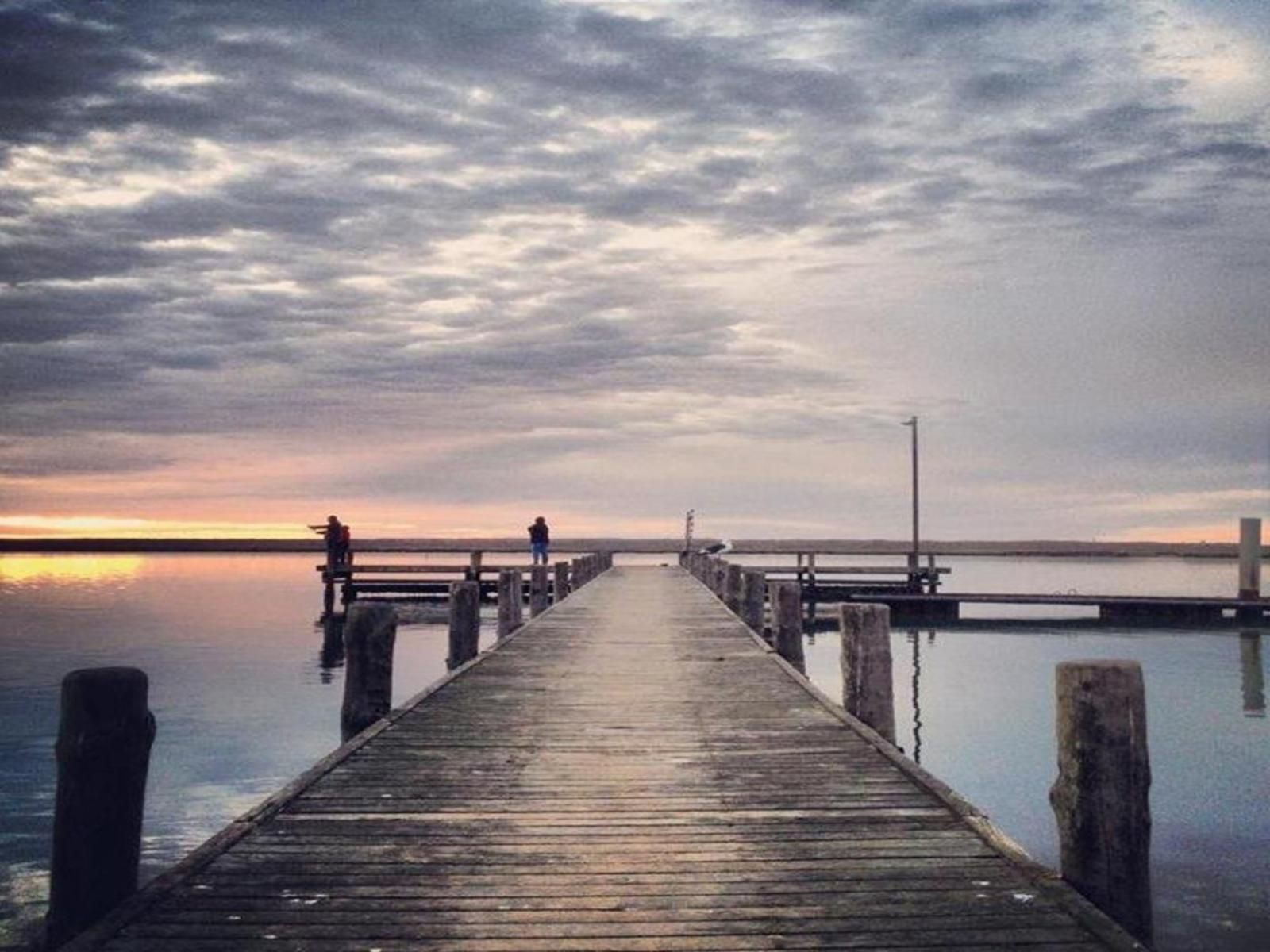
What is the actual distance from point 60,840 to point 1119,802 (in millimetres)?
4649

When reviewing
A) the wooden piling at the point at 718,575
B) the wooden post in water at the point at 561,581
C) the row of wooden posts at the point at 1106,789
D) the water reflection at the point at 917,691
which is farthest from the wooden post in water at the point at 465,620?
the row of wooden posts at the point at 1106,789

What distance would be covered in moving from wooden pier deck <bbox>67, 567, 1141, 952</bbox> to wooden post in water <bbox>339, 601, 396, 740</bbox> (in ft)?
1.06

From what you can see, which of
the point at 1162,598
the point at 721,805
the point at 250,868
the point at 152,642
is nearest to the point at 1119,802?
the point at 721,805

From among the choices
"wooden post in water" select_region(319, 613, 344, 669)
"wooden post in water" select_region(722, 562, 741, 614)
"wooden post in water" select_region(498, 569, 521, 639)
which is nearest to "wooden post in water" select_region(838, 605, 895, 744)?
"wooden post in water" select_region(722, 562, 741, 614)

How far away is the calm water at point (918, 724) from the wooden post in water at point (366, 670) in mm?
3420

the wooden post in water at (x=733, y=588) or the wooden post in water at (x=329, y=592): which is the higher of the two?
the wooden post in water at (x=733, y=588)

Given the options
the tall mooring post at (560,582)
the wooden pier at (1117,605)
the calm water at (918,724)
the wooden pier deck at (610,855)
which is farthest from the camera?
the wooden pier at (1117,605)

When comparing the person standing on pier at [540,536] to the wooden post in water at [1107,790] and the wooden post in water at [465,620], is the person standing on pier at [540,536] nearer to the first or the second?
the wooden post in water at [465,620]

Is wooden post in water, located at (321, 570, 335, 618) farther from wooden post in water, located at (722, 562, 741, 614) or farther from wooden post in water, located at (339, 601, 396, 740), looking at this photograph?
wooden post in water, located at (339, 601, 396, 740)

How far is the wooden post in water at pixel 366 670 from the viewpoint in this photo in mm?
9039

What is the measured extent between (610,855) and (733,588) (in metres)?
14.9

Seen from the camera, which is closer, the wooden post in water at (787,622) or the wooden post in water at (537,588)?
the wooden post in water at (787,622)

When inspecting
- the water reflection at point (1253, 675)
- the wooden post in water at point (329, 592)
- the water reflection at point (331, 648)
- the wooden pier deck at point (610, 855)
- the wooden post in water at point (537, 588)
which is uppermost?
the wooden post in water at point (537, 588)

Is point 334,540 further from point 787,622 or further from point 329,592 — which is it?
point 787,622
